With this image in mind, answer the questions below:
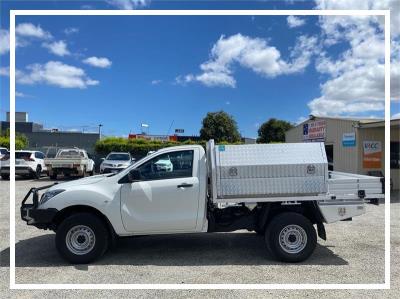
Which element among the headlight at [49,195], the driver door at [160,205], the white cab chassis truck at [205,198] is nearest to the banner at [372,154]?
the white cab chassis truck at [205,198]

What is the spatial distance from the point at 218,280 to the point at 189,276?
1.40 ft

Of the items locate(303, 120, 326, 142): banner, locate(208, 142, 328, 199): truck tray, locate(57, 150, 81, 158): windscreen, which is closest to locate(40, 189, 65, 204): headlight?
locate(208, 142, 328, 199): truck tray

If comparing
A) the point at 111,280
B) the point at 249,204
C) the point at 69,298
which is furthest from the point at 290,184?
the point at 69,298

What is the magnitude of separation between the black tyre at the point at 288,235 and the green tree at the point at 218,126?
30.8 m

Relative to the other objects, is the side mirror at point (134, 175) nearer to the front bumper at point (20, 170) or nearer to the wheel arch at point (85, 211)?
the wheel arch at point (85, 211)

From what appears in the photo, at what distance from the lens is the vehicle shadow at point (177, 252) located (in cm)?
645

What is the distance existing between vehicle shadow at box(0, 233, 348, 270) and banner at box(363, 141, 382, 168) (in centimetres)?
1118

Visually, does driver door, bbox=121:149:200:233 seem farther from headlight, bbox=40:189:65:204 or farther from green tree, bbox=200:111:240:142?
green tree, bbox=200:111:240:142

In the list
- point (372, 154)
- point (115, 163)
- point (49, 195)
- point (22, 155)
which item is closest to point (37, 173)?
point (22, 155)

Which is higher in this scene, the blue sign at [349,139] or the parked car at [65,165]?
the blue sign at [349,139]

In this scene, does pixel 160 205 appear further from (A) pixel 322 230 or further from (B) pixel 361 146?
(B) pixel 361 146

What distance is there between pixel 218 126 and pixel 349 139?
20549 mm

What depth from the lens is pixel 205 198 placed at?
6438mm

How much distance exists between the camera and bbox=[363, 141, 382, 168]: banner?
1761 centimetres
